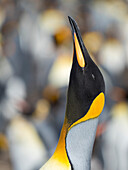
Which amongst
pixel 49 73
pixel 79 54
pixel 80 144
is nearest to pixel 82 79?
pixel 79 54

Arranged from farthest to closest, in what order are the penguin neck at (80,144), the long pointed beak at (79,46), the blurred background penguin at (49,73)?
the blurred background penguin at (49,73) < the penguin neck at (80,144) < the long pointed beak at (79,46)

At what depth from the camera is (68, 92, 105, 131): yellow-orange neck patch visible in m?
0.82

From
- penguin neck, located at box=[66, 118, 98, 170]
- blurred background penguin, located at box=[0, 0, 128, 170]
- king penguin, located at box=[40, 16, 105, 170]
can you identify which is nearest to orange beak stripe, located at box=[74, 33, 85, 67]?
king penguin, located at box=[40, 16, 105, 170]

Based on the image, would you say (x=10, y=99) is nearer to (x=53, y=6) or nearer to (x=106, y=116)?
(x=106, y=116)

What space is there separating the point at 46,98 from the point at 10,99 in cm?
62

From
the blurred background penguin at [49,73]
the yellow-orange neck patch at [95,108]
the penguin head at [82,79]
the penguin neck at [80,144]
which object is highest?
the penguin head at [82,79]

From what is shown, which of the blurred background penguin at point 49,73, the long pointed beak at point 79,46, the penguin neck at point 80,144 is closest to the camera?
the long pointed beak at point 79,46

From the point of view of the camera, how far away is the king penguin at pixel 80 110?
79 cm

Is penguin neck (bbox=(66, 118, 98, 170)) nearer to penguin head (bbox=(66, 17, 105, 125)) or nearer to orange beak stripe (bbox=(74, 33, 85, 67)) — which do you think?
penguin head (bbox=(66, 17, 105, 125))

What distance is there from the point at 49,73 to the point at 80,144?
6.48ft

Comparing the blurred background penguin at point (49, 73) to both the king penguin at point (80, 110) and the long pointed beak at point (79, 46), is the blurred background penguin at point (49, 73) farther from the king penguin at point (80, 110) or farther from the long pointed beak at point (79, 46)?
the long pointed beak at point (79, 46)

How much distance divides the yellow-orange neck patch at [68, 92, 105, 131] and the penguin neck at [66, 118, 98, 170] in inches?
1.0

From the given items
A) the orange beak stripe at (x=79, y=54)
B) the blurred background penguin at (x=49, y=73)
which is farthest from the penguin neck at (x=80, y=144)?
the blurred background penguin at (x=49, y=73)

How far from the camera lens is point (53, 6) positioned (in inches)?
145
